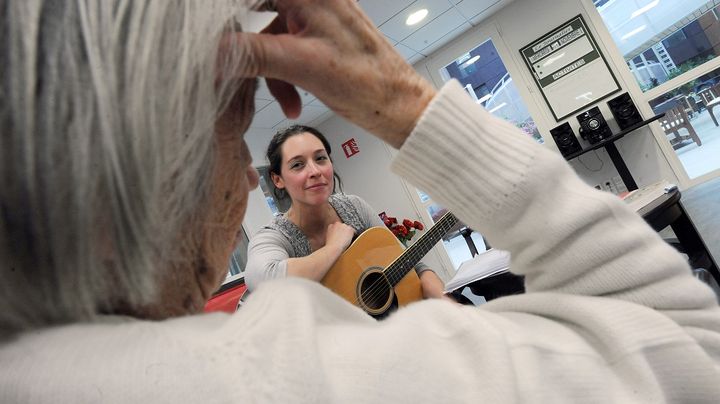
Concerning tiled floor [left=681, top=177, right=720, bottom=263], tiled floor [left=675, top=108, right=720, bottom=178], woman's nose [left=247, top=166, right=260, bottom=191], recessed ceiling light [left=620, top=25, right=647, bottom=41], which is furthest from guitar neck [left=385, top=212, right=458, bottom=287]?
recessed ceiling light [left=620, top=25, right=647, bottom=41]

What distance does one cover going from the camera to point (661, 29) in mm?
4055

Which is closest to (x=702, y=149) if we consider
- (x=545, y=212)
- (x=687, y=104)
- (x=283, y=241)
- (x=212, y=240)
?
(x=687, y=104)

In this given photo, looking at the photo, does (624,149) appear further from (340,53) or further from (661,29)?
(340,53)

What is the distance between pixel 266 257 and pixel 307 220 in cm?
34

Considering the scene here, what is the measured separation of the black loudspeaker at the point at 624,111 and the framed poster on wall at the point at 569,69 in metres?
0.21

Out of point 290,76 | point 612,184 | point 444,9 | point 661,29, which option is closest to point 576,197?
point 290,76

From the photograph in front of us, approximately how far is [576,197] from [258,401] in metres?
0.38

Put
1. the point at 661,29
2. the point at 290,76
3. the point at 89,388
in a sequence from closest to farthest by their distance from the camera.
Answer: the point at 89,388
the point at 290,76
the point at 661,29

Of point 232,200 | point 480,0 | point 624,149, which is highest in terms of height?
point 480,0

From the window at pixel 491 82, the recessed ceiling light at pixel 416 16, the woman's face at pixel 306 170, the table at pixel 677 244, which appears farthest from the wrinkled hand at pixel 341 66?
the window at pixel 491 82

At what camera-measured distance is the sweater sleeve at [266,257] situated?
1340 millimetres

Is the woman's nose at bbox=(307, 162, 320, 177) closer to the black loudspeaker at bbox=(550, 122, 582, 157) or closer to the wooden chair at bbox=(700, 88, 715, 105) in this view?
the black loudspeaker at bbox=(550, 122, 582, 157)

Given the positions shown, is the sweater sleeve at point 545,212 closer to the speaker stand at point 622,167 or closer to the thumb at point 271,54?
the thumb at point 271,54

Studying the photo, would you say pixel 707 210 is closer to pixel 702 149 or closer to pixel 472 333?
pixel 702 149
